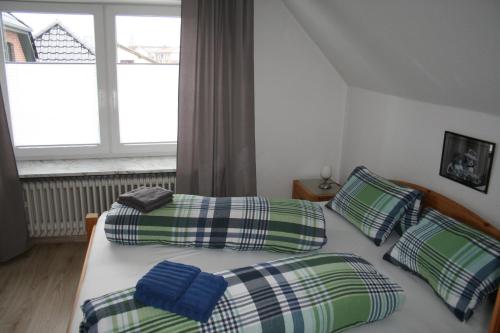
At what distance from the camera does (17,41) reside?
3.29 metres

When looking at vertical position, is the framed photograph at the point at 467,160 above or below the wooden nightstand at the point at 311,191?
above

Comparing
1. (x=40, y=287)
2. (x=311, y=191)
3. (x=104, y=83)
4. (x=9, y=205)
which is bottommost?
(x=40, y=287)

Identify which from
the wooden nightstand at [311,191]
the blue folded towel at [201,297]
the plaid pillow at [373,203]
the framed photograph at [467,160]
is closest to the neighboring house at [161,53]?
the wooden nightstand at [311,191]

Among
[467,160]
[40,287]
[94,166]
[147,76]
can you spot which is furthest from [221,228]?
[147,76]

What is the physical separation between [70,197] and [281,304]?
236 centimetres

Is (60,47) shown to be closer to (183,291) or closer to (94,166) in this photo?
(94,166)

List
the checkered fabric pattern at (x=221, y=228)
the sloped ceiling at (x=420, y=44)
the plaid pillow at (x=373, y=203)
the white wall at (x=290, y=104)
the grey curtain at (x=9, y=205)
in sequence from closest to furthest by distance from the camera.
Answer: the sloped ceiling at (x=420, y=44) → the checkered fabric pattern at (x=221, y=228) → the plaid pillow at (x=373, y=203) → the grey curtain at (x=9, y=205) → the white wall at (x=290, y=104)

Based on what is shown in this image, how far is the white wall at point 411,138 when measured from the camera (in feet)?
7.13

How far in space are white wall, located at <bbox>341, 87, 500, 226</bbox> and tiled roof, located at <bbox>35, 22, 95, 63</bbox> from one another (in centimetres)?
215

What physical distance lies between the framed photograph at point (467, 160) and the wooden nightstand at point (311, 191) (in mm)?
987

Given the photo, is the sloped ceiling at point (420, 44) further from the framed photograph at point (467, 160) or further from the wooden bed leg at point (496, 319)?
the wooden bed leg at point (496, 319)

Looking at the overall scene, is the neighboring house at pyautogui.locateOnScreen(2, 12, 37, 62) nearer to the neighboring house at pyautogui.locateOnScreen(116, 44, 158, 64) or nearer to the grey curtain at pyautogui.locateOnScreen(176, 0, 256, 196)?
the neighboring house at pyautogui.locateOnScreen(116, 44, 158, 64)

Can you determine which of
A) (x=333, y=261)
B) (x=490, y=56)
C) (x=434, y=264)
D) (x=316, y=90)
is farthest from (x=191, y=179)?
(x=490, y=56)

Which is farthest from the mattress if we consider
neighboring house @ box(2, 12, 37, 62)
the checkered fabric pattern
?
neighboring house @ box(2, 12, 37, 62)
